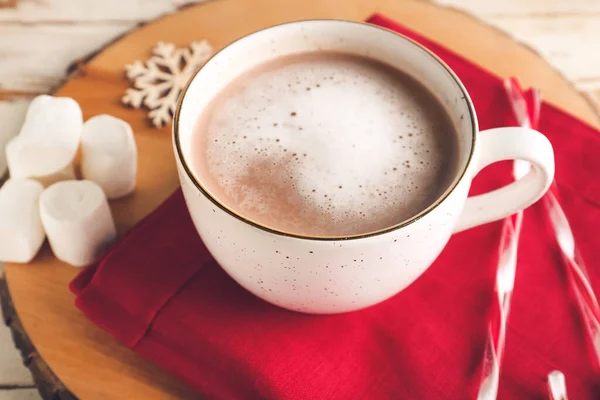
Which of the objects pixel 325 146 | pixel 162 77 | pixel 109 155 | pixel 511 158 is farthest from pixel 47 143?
pixel 511 158

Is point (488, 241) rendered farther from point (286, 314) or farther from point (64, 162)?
point (64, 162)

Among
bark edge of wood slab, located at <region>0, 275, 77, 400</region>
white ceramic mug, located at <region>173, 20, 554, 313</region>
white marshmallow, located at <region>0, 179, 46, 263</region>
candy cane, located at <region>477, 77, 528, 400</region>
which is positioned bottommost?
bark edge of wood slab, located at <region>0, 275, 77, 400</region>

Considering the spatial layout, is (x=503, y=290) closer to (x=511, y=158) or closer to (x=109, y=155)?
(x=511, y=158)

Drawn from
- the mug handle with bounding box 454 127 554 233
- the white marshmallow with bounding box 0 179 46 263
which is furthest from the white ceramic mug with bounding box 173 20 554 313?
the white marshmallow with bounding box 0 179 46 263

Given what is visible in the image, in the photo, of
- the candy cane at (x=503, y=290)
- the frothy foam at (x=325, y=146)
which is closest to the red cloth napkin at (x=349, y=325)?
the candy cane at (x=503, y=290)

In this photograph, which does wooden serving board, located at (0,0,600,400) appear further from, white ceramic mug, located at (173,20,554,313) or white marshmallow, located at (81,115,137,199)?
white ceramic mug, located at (173,20,554,313)

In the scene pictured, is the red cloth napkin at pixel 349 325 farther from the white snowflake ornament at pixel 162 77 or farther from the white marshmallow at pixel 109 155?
the white snowflake ornament at pixel 162 77

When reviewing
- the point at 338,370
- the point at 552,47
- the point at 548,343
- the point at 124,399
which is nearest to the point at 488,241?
the point at 548,343
